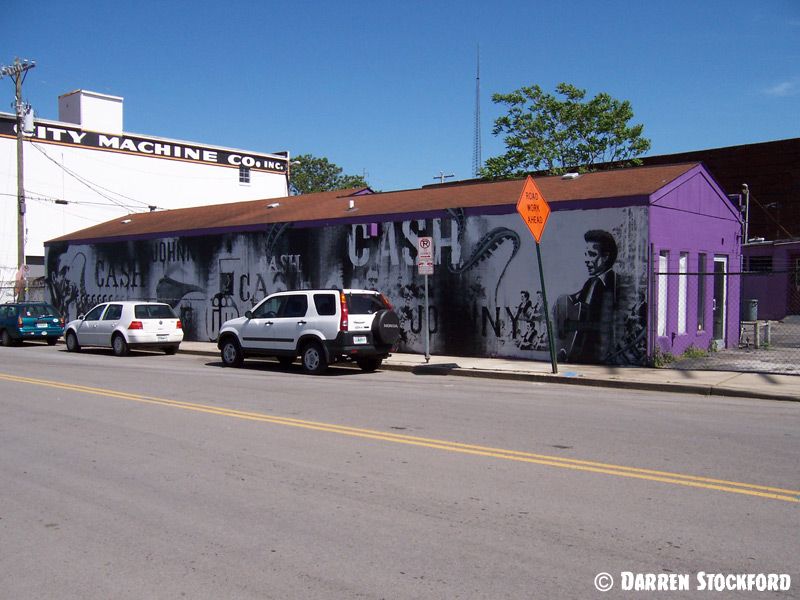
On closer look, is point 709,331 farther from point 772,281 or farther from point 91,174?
point 91,174

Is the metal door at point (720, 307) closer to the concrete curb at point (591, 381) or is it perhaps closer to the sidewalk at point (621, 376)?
the sidewalk at point (621, 376)

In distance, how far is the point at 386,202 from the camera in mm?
21828

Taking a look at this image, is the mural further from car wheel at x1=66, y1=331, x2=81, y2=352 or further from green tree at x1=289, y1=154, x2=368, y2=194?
green tree at x1=289, y1=154, x2=368, y2=194

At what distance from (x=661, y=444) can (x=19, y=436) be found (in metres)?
7.52

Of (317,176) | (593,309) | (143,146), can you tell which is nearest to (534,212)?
(593,309)

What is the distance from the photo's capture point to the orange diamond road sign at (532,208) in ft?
47.3

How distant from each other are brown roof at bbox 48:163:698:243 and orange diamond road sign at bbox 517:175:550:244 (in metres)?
1.89

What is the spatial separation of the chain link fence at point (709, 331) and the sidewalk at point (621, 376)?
997 mm

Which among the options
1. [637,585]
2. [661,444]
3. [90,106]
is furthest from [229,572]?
[90,106]

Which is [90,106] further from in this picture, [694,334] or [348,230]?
[694,334]

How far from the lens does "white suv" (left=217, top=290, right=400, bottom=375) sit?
15.1m

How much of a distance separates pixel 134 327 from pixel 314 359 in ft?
25.3

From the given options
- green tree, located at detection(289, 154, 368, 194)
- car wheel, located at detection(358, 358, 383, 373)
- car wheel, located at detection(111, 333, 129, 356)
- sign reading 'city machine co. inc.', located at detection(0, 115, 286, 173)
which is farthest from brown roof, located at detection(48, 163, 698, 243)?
green tree, located at detection(289, 154, 368, 194)

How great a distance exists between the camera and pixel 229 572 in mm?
4500
